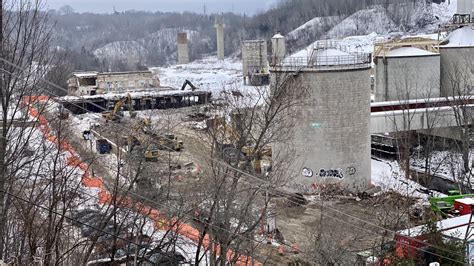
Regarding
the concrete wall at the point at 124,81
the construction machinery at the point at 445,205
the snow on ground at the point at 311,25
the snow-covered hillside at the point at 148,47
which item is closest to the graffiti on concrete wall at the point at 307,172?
the construction machinery at the point at 445,205

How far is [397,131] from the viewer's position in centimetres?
1938

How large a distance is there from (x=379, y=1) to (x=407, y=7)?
8840 mm

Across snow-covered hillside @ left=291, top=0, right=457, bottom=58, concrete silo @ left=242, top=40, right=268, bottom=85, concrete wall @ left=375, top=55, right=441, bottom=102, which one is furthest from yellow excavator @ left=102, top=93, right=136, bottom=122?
snow-covered hillside @ left=291, top=0, right=457, bottom=58

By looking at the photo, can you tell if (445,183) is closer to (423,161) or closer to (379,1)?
(423,161)

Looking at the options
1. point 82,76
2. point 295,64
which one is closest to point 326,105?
point 295,64

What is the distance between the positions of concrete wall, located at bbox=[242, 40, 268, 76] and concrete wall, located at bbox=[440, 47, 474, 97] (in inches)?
1360

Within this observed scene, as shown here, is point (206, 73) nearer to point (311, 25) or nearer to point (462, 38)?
point (311, 25)

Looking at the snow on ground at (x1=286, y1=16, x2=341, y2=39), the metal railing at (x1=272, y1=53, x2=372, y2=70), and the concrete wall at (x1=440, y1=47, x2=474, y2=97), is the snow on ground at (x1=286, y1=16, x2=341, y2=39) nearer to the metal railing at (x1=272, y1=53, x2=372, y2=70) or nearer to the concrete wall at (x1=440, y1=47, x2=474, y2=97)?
the concrete wall at (x1=440, y1=47, x2=474, y2=97)

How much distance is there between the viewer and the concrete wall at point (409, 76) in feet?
75.4

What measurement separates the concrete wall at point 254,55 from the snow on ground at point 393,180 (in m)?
38.1

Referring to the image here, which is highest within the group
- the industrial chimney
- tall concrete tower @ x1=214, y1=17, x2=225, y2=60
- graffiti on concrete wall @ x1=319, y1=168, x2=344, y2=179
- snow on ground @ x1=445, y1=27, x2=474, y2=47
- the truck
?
tall concrete tower @ x1=214, y1=17, x2=225, y2=60

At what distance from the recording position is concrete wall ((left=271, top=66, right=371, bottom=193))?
16203mm

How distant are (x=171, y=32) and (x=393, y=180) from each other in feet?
403

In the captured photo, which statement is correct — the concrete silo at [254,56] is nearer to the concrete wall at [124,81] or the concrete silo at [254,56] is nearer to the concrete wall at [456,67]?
the concrete wall at [124,81]
